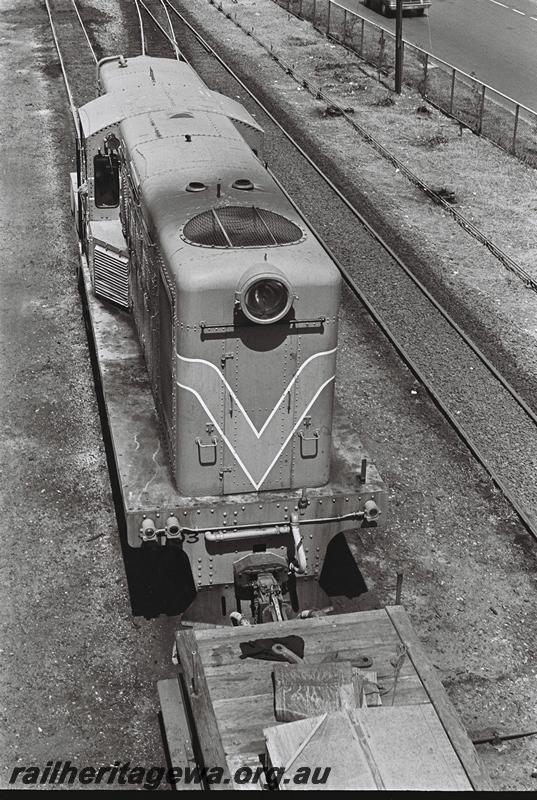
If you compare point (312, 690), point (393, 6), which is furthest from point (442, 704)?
point (393, 6)

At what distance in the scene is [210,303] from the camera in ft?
27.8

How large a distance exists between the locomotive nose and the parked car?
34289mm

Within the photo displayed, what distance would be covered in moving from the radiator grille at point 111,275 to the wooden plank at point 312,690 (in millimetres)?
6940

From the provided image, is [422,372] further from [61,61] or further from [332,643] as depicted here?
[61,61]

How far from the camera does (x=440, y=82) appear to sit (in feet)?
105

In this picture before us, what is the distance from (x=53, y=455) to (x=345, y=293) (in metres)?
6.96

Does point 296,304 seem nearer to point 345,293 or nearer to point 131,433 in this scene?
point 131,433

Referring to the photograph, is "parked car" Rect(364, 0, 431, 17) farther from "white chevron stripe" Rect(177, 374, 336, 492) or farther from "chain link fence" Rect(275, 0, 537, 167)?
"white chevron stripe" Rect(177, 374, 336, 492)

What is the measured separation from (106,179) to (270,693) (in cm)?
831

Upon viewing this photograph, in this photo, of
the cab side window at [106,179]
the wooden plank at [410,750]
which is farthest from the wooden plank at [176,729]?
the cab side window at [106,179]

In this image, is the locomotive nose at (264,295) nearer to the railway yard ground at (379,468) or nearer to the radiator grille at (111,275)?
the railway yard ground at (379,468)

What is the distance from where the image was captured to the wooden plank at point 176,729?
24.1 feet

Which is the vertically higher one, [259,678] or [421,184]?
[259,678]

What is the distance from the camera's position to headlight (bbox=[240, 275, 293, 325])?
829 cm
